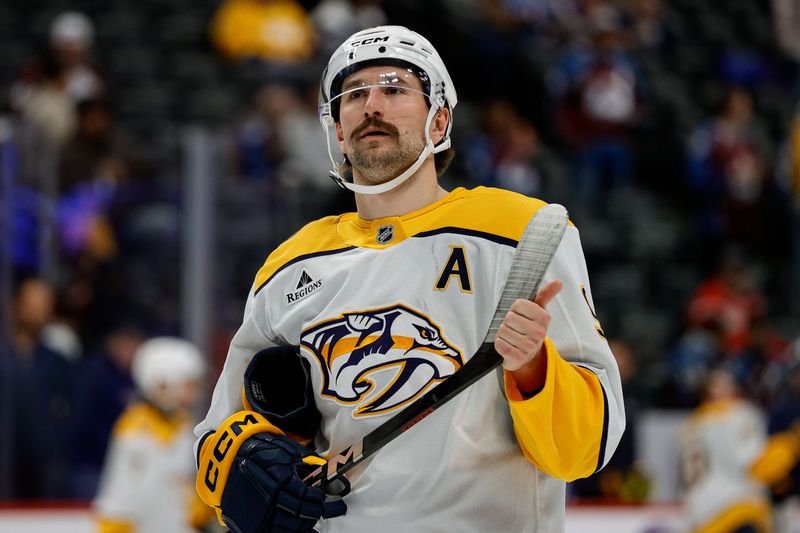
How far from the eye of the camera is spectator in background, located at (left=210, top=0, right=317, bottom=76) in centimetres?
826

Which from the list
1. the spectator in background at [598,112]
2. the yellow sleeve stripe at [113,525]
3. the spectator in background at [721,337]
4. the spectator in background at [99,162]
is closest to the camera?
the yellow sleeve stripe at [113,525]

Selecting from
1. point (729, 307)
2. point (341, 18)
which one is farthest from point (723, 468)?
point (341, 18)

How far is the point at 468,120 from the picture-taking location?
29.7ft

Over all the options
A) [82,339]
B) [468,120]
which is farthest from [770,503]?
[468,120]

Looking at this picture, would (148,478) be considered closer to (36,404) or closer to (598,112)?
(36,404)

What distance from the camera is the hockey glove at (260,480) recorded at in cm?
199

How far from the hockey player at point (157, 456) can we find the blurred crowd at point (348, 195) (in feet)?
0.86

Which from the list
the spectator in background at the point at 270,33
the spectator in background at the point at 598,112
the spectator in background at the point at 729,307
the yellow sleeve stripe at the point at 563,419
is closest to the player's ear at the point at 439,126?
the yellow sleeve stripe at the point at 563,419

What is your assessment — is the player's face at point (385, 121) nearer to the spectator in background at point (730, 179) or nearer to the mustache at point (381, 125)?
the mustache at point (381, 125)

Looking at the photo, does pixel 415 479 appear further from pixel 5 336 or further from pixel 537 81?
pixel 537 81

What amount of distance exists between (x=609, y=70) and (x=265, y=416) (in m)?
6.58

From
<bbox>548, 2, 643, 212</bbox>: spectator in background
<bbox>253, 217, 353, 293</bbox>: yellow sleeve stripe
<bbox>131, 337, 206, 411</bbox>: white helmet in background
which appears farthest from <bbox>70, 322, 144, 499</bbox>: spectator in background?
<bbox>253, 217, 353, 293</bbox>: yellow sleeve stripe

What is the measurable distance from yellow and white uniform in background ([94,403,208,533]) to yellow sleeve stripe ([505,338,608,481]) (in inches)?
146

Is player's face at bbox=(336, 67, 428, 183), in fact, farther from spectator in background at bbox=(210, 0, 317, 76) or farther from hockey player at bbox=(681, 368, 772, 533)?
spectator in background at bbox=(210, 0, 317, 76)
